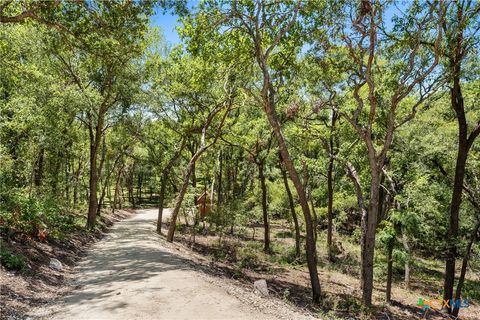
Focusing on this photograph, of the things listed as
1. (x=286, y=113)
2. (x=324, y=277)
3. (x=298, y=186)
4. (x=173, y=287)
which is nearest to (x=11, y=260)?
(x=173, y=287)

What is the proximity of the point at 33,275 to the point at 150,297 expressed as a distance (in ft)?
11.7

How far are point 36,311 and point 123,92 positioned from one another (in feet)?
42.4

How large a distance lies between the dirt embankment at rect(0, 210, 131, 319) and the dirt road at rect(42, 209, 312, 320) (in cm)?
44

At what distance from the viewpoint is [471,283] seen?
75.0 ft

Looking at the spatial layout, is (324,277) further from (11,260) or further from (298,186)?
(11,260)

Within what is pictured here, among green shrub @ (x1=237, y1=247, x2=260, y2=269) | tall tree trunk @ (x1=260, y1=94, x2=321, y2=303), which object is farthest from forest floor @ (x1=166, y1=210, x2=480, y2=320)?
tall tree trunk @ (x1=260, y1=94, x2=321, y2=303)

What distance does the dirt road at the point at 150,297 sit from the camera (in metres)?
6.55

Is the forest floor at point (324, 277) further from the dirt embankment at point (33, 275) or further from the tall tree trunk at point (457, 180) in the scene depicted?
the dirt embankment at point (33, 275)

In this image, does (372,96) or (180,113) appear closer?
(372,96)

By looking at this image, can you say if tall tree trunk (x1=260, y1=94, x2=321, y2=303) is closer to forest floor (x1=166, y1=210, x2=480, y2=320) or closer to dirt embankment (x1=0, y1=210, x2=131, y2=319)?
forest floor (x1=166, y1=210, x2=480, y2=320)

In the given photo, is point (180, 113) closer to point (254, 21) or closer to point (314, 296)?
point (254, 21)

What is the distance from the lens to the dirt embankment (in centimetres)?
699

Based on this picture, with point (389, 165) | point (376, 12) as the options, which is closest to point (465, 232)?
point (389, 165)

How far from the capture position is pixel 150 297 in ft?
24.0
